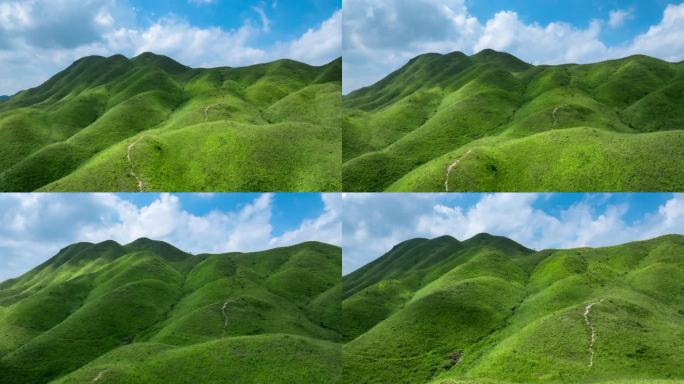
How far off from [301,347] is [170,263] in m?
89.8

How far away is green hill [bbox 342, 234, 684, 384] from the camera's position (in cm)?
6744

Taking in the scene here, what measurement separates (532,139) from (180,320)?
74688 millimetres

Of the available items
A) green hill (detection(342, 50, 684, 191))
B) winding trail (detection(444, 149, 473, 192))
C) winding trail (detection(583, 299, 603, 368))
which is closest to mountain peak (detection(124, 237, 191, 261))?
green hill (detection(342, 50, 684, 191))

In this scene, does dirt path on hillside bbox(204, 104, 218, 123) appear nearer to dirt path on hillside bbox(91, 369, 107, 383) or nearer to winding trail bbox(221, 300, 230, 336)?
winding trail bbox(221, 300, 230, 336)

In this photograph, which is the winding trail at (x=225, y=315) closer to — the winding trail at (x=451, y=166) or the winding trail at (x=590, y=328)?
the winding trail at (x=451, y=166)

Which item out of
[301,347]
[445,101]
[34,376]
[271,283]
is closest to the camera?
[301,347]

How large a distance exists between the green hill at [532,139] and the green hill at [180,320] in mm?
30292

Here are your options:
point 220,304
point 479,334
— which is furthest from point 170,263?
point 479,334

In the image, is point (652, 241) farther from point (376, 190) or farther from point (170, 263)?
point (170, 263)

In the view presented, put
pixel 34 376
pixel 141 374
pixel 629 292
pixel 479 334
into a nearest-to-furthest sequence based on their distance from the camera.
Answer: pixel 141 374, pixel 34 376, pixel 479 334, pixel 629 292

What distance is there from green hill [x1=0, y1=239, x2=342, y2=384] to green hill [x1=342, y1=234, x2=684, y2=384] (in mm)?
9322

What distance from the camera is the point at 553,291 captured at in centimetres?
10156

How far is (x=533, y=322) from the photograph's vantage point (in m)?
82.3

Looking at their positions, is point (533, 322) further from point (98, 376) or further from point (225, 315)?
point (98, 376)
